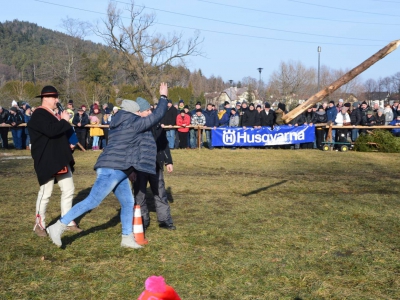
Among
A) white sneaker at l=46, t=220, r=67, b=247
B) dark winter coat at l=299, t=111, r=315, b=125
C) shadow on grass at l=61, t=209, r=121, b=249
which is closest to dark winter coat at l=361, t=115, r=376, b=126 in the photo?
dark winter coat at l=299, t=111, r=315, b=125

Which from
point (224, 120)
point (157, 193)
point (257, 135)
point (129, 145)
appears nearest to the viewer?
point (129, 145)

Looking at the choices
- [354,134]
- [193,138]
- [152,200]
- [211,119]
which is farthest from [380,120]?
[152,200]

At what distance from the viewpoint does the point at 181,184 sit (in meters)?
11.8

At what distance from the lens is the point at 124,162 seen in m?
6.36

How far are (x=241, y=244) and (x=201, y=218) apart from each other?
1.70 metres

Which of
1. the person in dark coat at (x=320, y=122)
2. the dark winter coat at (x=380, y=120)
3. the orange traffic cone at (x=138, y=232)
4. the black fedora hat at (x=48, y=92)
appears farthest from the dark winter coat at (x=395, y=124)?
the black fedora hat at (x=48, y=92)

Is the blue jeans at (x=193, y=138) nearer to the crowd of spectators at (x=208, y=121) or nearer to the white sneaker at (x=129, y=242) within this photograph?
the crowd of spectators at (x=208, y=121)

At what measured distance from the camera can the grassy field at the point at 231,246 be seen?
5.12 m

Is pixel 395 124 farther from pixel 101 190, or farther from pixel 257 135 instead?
pixel 101 190

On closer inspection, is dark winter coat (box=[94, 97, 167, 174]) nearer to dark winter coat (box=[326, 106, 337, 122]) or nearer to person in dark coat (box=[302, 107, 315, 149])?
person in dark coat (box=[302, 107, 315, 149])

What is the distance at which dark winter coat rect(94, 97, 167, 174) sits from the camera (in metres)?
6.36

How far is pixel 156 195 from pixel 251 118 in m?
14.8

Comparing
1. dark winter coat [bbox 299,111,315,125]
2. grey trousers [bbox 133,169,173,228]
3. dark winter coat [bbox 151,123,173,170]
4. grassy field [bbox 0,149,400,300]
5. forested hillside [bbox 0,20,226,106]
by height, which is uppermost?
forested hillside [bbox 0,20,226,106]

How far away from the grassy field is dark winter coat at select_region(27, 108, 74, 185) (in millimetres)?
1016
